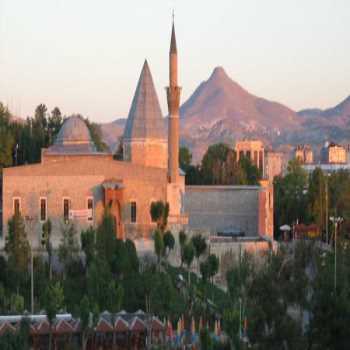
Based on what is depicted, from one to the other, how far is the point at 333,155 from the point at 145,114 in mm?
81466

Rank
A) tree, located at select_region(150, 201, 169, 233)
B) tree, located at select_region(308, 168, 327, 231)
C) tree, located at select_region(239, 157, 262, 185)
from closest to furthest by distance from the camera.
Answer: tree, located at select_region(150, 201, 169, 233)
tree, located at select_region(308, 168, 327, 231)
tree, located at select_region(239, 157, 262, 185)

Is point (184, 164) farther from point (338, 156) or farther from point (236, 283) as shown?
point (338, 156)

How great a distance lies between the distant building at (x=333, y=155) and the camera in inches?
4606

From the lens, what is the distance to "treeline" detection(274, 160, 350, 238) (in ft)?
140

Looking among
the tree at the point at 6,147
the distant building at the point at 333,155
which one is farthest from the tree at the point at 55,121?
the distant building at the point at 333,155

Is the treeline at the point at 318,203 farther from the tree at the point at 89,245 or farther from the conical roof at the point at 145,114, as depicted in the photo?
the tree at the point at 89,245

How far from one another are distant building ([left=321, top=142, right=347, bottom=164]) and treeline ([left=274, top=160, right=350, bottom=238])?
6637cm

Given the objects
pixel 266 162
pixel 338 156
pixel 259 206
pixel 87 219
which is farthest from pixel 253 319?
pixel 338 156

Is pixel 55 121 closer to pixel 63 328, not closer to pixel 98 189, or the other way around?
pixel 98 189

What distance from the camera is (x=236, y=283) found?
25312mm

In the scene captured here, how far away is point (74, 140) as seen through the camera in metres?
40.7

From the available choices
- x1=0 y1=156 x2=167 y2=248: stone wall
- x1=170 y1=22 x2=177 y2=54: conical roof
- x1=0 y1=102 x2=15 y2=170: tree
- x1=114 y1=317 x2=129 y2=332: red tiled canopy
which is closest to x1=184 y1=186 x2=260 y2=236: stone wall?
x1=0 y1=156 x2=167 y2=248: stone wall

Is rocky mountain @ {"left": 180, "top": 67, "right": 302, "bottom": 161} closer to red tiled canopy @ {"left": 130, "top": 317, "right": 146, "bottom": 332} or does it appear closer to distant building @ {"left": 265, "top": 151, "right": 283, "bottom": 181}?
distant building @ {"left": 265, "top": 151, "right": 283, "bottom": 181}

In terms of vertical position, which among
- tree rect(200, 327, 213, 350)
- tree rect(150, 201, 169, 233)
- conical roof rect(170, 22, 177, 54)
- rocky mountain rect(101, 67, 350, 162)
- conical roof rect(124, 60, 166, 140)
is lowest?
tree rect(200, 327, 213, 350)
